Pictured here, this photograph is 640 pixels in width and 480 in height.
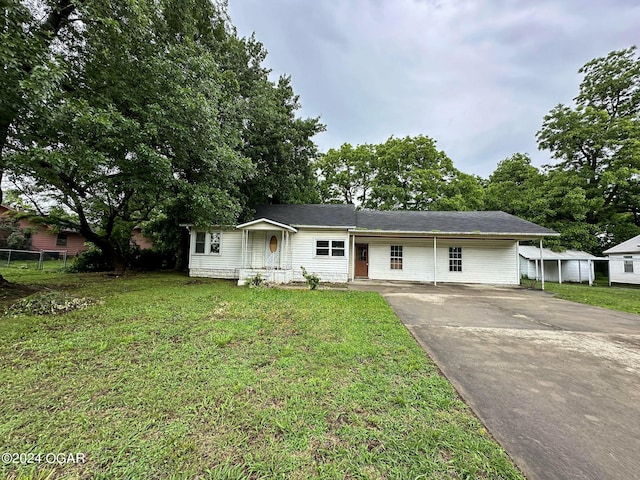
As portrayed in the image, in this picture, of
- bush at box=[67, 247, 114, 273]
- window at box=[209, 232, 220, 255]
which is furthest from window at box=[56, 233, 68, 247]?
window at box=[209, 232, 220, 255]

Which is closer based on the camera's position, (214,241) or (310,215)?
(214,241)

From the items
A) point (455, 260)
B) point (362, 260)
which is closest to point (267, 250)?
point (362, 260)

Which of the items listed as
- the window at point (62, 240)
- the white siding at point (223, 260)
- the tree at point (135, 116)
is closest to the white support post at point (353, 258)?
the white siding at point (223, 260)

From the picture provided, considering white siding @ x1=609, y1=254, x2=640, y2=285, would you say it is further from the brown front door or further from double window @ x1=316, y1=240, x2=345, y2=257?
double window @ x1=316, y1=240, x2=345, y2=257

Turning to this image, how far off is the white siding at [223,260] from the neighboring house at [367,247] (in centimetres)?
5

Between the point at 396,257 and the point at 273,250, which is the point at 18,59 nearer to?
the point at 273,250

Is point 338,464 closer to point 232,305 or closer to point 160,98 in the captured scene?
point 232,305

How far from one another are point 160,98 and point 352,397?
9027 millimetres

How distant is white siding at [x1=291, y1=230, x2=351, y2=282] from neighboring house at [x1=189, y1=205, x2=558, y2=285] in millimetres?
47

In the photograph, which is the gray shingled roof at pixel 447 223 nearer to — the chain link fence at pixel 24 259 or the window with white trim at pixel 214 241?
the window with white trim at pixel 214 241

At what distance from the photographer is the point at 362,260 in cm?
1339

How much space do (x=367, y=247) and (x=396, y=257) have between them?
1.57 m

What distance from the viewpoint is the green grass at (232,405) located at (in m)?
1.69

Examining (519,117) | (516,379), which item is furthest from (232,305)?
(519,117)
